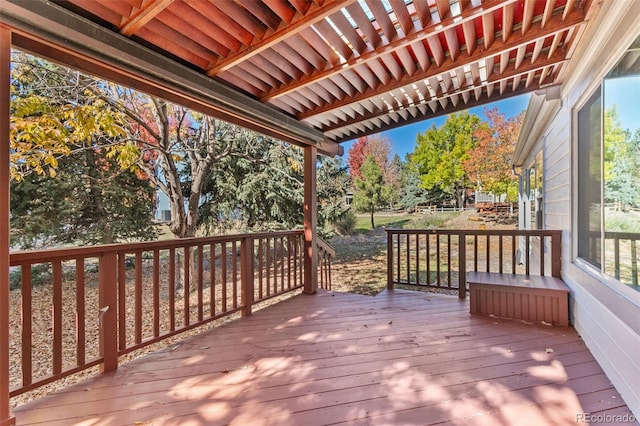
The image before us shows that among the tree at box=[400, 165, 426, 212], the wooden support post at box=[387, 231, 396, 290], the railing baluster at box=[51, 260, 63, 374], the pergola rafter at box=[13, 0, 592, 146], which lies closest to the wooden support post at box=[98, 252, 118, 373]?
the railing baluster at box=[51, 260, 63, 374]

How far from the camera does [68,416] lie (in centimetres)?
173

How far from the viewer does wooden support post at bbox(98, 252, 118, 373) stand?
2223 mm

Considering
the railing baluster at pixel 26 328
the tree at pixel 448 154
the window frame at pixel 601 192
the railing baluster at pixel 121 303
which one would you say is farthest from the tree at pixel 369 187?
the railing baluster at pixel 26 328

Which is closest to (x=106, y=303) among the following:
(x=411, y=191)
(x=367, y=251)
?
(x=367, y=251)

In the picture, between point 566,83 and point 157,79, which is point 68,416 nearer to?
point 157,79

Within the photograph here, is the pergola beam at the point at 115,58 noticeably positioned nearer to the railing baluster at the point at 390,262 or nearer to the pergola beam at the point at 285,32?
the pergola beam at the point at 285,32

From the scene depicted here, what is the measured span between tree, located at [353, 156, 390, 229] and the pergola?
10328 millimetres

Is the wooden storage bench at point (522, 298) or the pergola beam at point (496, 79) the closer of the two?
the pergola beam at point (496, 79)

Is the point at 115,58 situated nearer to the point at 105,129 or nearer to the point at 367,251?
the point at 105,129

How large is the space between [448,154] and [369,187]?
14.1 feet

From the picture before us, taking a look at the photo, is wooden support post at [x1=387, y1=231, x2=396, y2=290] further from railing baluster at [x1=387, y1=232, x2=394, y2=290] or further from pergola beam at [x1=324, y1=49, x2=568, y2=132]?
pergola beam at [x1=324, y1=49, x2=568, y2=132]

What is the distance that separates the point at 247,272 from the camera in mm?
3543

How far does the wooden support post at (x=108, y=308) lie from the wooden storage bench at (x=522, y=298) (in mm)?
3432

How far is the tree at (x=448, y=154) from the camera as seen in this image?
46.3ft
